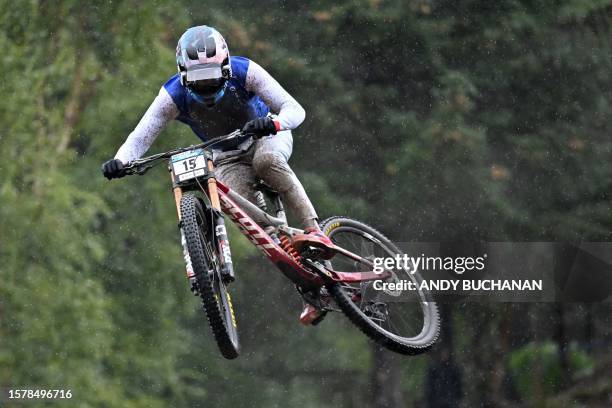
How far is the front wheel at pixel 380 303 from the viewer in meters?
10.4

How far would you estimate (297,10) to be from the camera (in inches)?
858

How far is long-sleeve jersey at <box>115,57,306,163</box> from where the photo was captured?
1019cm

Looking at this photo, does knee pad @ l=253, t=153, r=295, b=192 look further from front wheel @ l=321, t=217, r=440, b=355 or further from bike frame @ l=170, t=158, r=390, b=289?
front wheel @ l=321, t=217, r=440, b=355

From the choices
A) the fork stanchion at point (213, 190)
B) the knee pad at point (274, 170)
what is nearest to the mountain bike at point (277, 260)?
the fork stanchion at point (213, 190)

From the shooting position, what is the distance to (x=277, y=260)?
33.3 feet

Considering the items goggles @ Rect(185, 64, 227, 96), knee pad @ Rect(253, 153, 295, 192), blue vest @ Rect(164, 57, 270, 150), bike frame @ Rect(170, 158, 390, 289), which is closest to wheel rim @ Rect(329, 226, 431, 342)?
bike frame @ Rect(170, 158, 390, 289)

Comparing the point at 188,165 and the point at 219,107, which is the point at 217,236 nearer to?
the point at 188,165

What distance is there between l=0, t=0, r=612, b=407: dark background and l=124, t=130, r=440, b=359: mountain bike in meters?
8.67

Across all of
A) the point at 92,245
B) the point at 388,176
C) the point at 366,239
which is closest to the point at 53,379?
the point at 92,245

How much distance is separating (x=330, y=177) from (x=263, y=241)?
10943 millimetres

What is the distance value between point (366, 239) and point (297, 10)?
35.5 ft

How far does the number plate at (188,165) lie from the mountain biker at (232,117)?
35 centimetres

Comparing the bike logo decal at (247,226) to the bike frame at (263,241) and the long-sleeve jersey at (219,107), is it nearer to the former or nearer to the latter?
the bike frame at (263,241)

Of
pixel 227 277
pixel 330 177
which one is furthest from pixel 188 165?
pixel 330 177
